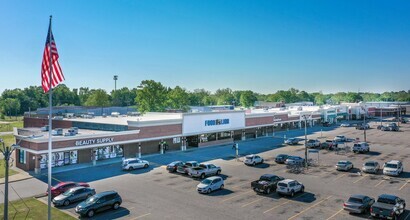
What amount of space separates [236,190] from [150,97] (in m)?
81.8

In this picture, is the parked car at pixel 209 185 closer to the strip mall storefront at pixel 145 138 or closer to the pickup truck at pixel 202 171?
the pickup truck at pixel 202 171

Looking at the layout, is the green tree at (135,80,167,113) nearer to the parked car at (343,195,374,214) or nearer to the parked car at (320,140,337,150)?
the parked car at (320,140,337,150)

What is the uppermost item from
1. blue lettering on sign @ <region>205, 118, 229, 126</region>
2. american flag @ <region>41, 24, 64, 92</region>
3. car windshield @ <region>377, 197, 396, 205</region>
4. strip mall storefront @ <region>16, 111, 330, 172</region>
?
american flag @ <region>41, 24, 64, 92</region>

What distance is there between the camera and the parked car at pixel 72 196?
28073 millimetres

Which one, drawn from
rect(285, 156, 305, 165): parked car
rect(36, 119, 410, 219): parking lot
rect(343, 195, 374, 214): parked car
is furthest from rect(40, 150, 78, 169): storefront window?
rect(343, 195, 374, 214): parked car

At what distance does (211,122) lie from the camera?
64.3 meters

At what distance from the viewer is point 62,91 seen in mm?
178000

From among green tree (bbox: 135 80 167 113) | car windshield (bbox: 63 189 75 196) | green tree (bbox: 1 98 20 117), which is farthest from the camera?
green tree (bbox: 1 98 20 117)

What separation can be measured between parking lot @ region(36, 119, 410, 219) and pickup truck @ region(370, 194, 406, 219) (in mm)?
937

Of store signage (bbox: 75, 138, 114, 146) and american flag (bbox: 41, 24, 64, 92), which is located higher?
american flag (bbox: 41, 24, 64, 92)

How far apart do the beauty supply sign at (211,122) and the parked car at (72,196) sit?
30.4 metres

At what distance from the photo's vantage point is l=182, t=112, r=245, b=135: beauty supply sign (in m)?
60.0

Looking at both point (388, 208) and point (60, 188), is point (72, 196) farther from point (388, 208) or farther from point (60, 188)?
point (388, 208)

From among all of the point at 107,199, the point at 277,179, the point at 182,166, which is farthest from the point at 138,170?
the point at 277,179
